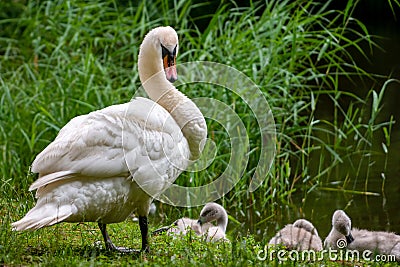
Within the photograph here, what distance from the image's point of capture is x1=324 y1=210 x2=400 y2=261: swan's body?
616cm

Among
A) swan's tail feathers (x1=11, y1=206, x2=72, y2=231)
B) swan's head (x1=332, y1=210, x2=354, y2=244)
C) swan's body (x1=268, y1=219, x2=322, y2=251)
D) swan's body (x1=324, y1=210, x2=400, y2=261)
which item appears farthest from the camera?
swan's head (x1=332, y1=210, x2=354, y2=244)

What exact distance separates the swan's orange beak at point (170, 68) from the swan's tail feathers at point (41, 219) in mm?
1391

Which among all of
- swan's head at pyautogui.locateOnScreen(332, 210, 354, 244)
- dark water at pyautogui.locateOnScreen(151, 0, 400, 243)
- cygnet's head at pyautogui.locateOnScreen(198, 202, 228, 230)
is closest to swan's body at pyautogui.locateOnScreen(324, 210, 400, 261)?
swan's head at pyautogui.locateOnScreen(332, 210, 354, 244)

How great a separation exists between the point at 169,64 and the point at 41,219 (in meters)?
1.61

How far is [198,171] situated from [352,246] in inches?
77.8

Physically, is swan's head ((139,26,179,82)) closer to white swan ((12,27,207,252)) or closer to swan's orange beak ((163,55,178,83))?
swan's orange beak ((163,55,178,83))

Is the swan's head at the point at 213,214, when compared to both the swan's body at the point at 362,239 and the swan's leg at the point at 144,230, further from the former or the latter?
the swan's leg at the point at 144,230

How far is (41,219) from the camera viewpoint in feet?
14.6

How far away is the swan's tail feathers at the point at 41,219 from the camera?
4434mm

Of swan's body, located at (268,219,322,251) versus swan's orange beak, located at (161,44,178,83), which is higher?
swan's orange beak, located at (161,44,178,83)

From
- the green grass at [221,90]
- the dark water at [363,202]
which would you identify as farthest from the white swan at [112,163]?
the dark water at [363,202]

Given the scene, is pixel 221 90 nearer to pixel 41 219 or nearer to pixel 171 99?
pixel 171 99

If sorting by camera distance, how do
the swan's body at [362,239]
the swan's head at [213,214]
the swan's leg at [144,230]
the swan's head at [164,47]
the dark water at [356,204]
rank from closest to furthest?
the swan's leg at [144,230] < the swan's head at [164,47] < the swan's body at [362,239] < the swan's head at [213,214] < the dark water at [356,204]

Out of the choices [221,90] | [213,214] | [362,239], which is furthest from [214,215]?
[221,90]
